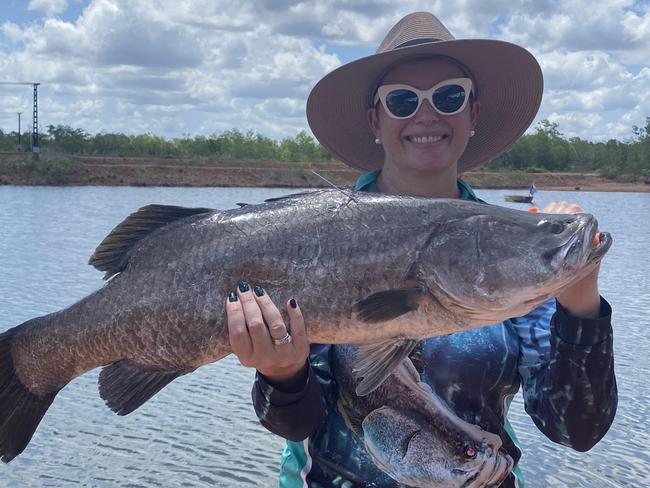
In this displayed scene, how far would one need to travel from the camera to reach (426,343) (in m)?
3.36

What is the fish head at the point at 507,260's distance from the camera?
2998mm

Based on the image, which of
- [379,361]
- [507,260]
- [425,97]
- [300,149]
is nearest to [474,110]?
[425,97]

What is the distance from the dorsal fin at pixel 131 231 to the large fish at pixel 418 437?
957mm

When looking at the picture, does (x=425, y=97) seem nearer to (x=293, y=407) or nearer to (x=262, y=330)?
(x=262, y=330)

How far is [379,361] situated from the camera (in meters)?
3.00

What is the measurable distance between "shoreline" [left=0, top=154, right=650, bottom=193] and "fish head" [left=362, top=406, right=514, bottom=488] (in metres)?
46.8

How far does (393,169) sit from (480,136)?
1.09m

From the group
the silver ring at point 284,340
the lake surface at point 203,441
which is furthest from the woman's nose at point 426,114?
the lake surface at point 203,441

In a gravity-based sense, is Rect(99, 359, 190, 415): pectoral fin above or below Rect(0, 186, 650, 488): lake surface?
above

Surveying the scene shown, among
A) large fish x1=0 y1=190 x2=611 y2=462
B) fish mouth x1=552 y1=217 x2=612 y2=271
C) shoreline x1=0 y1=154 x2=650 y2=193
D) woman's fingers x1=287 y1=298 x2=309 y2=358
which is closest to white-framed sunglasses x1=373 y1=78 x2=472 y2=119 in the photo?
large fish x1=0 y1=190 x2=611 y2=462

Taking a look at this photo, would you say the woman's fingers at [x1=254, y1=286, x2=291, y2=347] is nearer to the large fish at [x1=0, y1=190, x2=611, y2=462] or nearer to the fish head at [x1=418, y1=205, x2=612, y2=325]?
the large fish at [x1=0, y1=190, x2=611, y2=462]

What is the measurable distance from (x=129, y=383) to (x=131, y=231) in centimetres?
64

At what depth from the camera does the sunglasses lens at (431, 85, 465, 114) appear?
364 cm

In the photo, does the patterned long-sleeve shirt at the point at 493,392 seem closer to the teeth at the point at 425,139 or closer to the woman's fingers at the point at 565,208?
the woman's fingers at the point at 565,208
